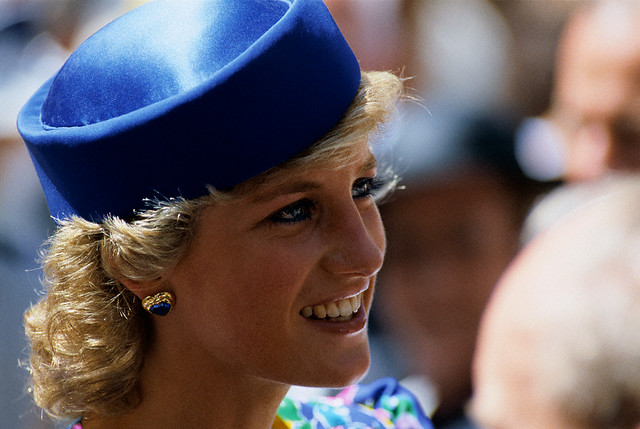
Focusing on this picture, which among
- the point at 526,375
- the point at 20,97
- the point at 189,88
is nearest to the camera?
the point at 189,88

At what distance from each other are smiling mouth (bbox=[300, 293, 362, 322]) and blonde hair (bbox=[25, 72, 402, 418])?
27 centimetres

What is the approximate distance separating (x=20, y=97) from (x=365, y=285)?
2668 mm

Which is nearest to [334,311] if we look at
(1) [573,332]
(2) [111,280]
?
(2) [111,280]

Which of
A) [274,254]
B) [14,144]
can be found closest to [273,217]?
[274,254]

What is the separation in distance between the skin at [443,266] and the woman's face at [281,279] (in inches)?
66.1

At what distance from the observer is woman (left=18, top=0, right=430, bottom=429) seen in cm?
138

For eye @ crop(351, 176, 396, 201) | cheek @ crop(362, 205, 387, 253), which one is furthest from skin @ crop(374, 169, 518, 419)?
cheek @ crop(362, 205, 387, 253)

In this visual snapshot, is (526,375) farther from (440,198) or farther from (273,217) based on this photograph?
(440,198)

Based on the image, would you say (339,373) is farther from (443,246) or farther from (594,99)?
(594,99)

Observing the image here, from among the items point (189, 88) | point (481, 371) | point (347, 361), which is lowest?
point (481, 371)

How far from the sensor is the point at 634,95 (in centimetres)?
275

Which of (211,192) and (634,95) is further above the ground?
(211,192)

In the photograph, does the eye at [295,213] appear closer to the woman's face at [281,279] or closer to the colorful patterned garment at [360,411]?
the woman's face at [281,279]

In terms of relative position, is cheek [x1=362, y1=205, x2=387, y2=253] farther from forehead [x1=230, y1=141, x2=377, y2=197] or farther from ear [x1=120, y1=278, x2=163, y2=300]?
ear [x1=120, y1=278, x2=163, y2=300]
